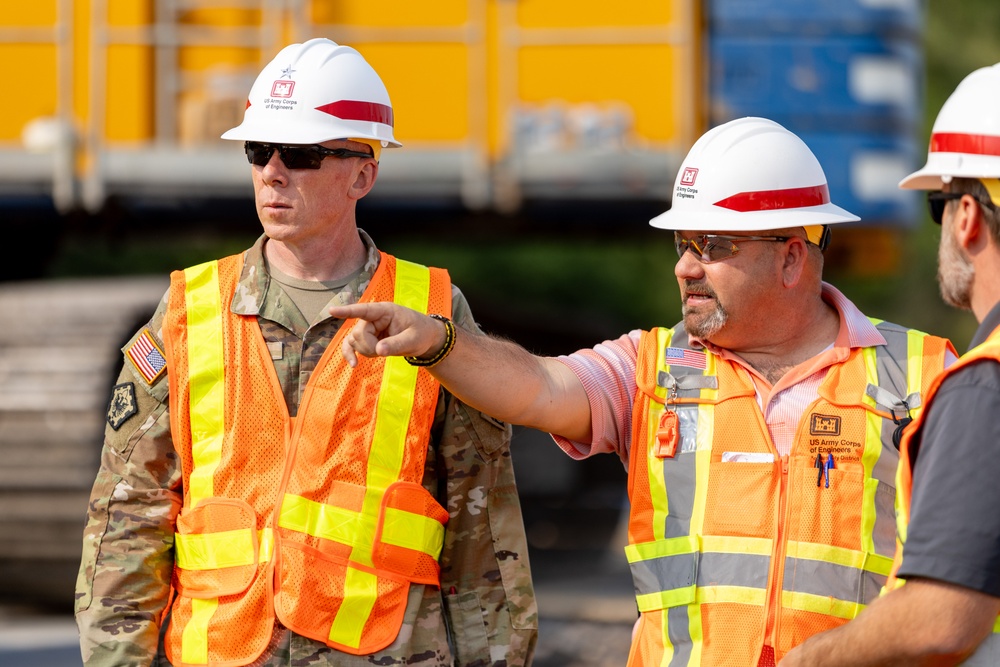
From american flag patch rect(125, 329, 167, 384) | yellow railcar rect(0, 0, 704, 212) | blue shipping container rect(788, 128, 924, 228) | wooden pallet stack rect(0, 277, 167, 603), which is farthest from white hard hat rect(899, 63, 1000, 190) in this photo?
wooden pallet stack rect(0, 277, 167, 603)

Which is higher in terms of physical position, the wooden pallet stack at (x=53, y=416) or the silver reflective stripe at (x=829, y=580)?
the silver reflective stripe at (x=829, y=580)

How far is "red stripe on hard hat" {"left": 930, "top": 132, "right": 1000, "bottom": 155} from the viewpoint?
2.69m

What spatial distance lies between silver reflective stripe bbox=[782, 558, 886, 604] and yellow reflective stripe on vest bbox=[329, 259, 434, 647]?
0.97 m

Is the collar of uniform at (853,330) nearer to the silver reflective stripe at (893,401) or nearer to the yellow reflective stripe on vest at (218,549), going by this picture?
the silver reflective stripe at (893,401)

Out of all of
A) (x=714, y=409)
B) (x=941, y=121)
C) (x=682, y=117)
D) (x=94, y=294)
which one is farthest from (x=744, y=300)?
(x=94, y=294)

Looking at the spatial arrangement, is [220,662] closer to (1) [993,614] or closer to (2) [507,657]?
(2) [507,657]

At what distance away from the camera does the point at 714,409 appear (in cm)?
324

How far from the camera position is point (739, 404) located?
3.24 m

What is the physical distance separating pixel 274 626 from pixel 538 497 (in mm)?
8036

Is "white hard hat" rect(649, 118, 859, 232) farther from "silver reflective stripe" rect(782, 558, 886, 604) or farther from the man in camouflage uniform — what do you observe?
"silver reflective stripe" rect(782, 558, 886, 604)

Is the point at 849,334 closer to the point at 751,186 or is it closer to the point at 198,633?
the point at 751,186

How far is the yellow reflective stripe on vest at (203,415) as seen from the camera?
10.9ft

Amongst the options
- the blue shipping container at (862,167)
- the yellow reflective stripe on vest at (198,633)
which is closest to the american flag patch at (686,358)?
the yellow reflective stripe on vest at (198,633)

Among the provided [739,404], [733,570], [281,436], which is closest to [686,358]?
[739,404]
